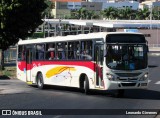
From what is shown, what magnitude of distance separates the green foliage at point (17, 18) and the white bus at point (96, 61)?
12.9 metres

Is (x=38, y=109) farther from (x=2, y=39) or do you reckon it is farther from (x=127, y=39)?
(x=2, y=39)

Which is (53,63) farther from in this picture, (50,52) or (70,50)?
(70,50)

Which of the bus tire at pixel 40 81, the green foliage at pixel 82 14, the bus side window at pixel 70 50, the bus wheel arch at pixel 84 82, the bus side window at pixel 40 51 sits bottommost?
the green foliage at pixel 82 14

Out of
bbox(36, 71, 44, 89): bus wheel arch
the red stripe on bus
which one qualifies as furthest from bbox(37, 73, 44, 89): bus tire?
the red stripe on bus

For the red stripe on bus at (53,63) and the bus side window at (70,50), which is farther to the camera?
the bus side window at (70,50)

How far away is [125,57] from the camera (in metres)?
19.6

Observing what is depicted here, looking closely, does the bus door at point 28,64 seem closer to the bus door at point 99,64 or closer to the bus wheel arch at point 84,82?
the bus wheel arch at point 84,82

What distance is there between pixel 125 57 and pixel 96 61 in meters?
1.51

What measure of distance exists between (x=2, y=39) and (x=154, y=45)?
8190 cm

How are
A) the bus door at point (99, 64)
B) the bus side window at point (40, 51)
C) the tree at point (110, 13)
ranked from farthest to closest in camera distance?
the tree at point (110, 13), the bus side window at point (40, 51), the bus door at point (99, 64)

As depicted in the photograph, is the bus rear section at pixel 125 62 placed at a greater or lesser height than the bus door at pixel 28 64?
greater

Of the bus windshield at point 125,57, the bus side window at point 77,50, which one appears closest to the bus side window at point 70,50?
the bus side window at point 77,50

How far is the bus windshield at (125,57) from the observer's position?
769 inches

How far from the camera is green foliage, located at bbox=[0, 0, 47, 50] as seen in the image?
38.2 meters
